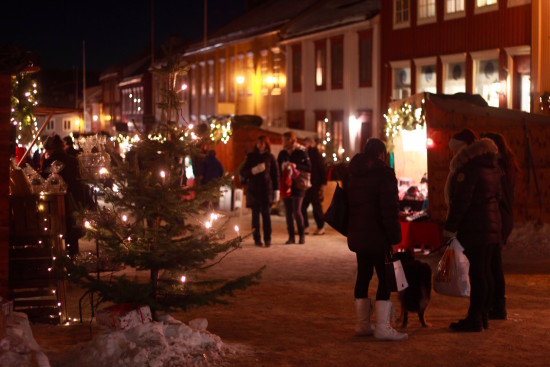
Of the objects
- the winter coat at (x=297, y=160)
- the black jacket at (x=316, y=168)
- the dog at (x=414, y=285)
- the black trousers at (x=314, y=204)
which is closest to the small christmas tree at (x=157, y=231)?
the dog at (x=414, y=285)

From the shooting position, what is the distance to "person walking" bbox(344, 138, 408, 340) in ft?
29.5

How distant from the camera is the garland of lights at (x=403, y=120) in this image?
59.9 ft

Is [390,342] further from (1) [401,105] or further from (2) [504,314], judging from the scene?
(1) [401,105]

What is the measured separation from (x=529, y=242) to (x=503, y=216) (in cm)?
627

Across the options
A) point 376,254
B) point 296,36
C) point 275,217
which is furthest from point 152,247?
point 296,36

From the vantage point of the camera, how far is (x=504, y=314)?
33.0ft

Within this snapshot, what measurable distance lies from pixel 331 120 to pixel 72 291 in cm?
2468

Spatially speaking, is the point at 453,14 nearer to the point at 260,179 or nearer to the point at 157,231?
the point at 260,179

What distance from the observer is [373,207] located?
9062mm

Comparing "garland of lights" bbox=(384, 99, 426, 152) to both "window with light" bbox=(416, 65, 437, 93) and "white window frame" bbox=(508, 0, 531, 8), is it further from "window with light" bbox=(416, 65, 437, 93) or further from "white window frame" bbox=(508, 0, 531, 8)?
"window with light" bbox=(416, 65, 437, 93)

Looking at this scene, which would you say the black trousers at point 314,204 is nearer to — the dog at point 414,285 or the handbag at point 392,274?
the dog at point 414,285

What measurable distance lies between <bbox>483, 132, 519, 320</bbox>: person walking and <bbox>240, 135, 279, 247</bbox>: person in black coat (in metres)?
7.06

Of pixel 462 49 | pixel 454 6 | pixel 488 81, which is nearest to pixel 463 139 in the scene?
pixel 488 81

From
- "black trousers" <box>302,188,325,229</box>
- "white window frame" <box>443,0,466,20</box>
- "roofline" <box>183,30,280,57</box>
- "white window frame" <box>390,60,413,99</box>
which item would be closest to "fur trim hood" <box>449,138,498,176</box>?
"black trousers" <box>302,188,325,229</box>
